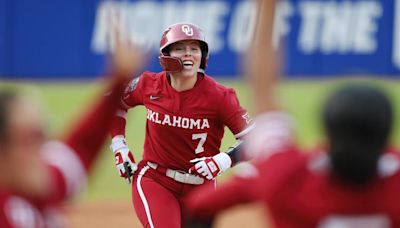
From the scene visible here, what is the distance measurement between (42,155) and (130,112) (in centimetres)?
1335

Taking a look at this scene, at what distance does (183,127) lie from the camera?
303 inches

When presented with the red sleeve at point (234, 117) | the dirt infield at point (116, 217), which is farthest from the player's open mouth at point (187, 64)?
the dirt infield at point (116, 217)

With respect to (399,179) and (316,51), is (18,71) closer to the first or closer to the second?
(316,51)

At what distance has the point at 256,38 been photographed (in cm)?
310

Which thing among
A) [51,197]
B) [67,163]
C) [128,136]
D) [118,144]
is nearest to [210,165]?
[118,144]

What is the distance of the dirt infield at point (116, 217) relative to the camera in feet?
39.5

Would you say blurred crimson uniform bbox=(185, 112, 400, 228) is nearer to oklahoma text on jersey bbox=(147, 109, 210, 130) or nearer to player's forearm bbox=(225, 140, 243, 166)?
oklahoma text on jersey bbox=(147, 109, 210, 130)

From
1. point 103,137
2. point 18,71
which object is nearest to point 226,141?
point 18,71

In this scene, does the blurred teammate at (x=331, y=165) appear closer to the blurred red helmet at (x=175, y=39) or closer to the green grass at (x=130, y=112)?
the blurred red helmet at (x=175, y=39)

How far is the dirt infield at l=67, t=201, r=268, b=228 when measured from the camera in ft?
39.5

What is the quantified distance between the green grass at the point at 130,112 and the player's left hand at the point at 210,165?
5.85 metres

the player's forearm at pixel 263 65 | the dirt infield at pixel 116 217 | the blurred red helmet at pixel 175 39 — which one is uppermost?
the player's forearm at pixel 263 65

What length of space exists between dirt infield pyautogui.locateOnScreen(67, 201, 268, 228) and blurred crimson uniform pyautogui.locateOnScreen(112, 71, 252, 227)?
156 inches

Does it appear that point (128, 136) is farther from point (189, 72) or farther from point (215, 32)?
point (189, 72)
